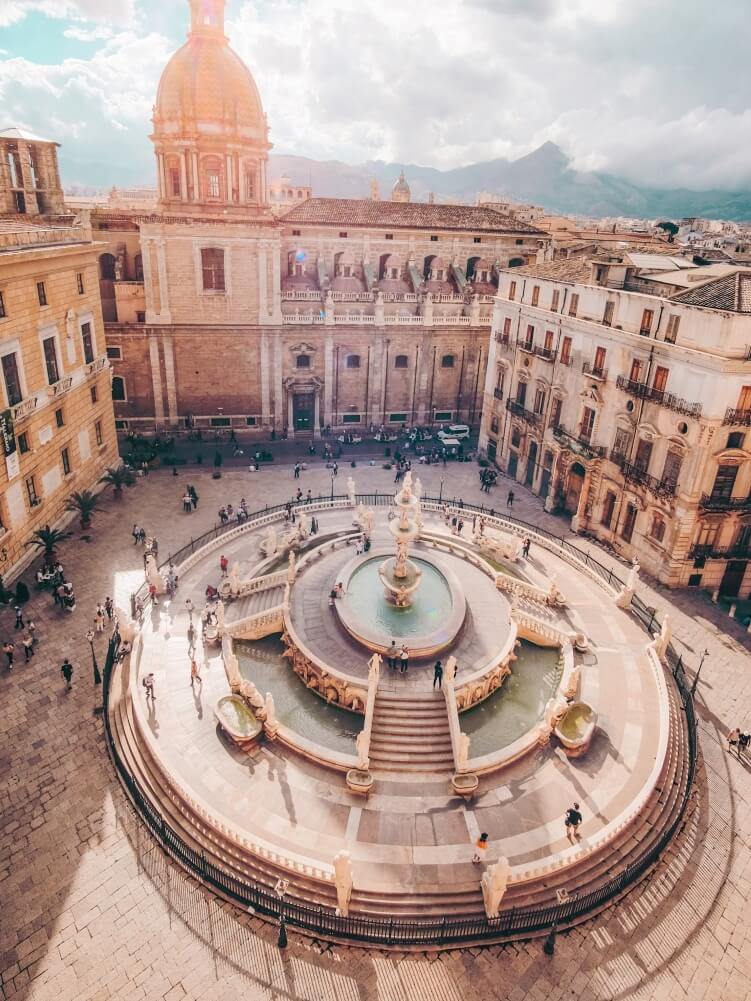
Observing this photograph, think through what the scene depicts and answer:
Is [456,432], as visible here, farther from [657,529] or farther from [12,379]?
[12,379]

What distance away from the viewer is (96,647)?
2373cm

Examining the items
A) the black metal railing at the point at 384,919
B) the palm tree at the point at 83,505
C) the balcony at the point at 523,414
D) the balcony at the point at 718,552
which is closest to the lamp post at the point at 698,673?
the black metal railing at the point at 384,919

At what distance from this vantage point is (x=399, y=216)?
5066 centimetres

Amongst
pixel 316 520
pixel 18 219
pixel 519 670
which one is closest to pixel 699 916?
pixel 519 670

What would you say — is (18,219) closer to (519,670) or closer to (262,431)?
(262,431)

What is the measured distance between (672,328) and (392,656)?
19190 mm

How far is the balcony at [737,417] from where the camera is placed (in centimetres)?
2627

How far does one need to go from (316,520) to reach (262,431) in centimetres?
1607

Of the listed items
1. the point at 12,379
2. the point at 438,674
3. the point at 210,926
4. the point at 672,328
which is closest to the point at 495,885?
the point at 210,926

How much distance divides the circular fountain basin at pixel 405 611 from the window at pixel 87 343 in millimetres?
19885

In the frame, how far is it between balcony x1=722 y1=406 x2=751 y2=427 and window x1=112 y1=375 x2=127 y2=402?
37.3 meters

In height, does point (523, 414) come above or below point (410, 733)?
above

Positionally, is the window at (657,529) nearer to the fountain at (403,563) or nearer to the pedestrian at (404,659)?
the fountain at (403,563)

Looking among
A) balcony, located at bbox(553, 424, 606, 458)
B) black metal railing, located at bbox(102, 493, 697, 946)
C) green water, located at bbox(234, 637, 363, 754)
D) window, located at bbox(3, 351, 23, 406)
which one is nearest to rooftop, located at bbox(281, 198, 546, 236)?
balcony, located at bbox(553, 424, 606, 458)
